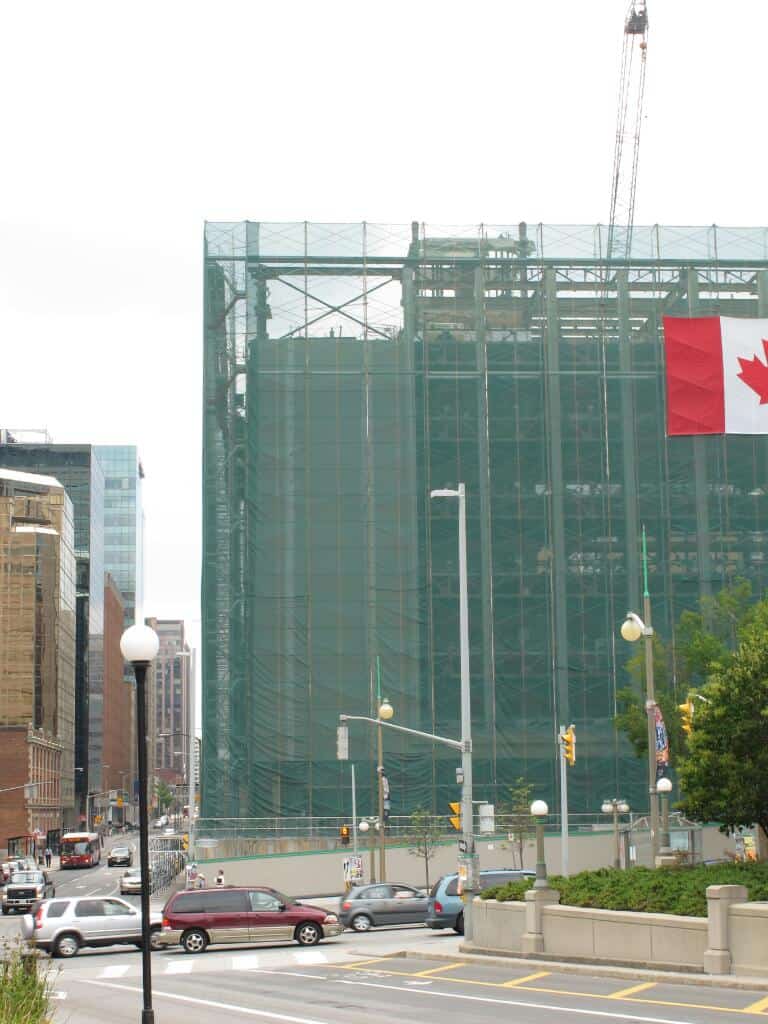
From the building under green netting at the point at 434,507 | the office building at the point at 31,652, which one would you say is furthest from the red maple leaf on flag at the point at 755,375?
the office building at the point at 31,652

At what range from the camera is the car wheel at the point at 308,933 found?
36.7 metres

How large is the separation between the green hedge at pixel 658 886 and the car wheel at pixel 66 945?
13364 mm

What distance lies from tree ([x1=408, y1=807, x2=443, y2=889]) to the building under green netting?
102 inches

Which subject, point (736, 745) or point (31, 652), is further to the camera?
point (31, 652)

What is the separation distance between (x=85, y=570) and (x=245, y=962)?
6098 inches

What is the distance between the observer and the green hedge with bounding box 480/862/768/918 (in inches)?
1009

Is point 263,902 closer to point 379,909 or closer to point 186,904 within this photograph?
point 186,904

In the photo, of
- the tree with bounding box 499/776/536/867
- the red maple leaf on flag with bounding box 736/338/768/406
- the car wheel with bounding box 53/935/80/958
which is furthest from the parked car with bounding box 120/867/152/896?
the red maple leaf on flag with bounding box 736/338/768/406

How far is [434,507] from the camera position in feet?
217

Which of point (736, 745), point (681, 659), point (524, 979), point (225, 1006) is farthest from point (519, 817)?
point (225, 1006)

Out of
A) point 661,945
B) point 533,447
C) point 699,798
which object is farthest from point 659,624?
point 661,945

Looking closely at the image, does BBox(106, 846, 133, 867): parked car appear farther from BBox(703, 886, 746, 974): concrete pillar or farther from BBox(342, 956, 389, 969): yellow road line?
BBox(703, 886, 746, 974): concrete pillar

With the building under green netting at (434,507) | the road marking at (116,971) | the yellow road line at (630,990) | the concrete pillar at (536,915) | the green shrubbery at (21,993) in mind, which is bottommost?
the road marking at (116,971)

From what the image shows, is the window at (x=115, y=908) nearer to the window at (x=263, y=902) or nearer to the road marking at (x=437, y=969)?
the window at (x=263, y=902)
